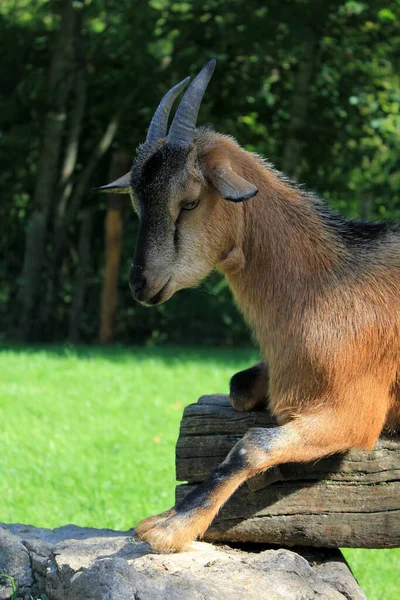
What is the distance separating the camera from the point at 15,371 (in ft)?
31.6

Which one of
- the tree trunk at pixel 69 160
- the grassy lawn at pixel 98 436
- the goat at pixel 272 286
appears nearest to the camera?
the goat at pixel 272 286

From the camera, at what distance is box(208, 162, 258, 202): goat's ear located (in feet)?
12.6

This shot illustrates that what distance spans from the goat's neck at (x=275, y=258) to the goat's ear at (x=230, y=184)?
10.9 inches

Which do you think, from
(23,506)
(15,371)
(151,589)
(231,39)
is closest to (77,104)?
(231,39)

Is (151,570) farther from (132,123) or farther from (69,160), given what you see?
(132,123)

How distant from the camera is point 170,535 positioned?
3.82 metres

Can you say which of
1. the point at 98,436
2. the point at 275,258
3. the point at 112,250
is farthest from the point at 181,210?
the point at 112,250

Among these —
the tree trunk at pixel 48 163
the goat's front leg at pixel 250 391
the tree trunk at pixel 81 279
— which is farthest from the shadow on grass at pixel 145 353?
the goat's front leg at pixel 250 391

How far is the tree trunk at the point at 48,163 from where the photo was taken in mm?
13336

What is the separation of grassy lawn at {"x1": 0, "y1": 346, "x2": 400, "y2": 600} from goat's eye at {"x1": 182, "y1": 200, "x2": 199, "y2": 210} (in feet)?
8.25

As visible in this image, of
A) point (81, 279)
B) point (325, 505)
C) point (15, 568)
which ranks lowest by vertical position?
point (81, 279)

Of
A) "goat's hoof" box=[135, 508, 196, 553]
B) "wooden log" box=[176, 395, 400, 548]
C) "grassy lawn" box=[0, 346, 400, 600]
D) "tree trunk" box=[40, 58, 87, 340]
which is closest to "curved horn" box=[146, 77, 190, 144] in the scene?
"wooden log" box=[176, 395, 400, 548]

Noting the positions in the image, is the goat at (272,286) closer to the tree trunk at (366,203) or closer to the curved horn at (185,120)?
the curved horn at (185,120)

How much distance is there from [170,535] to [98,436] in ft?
12.4
